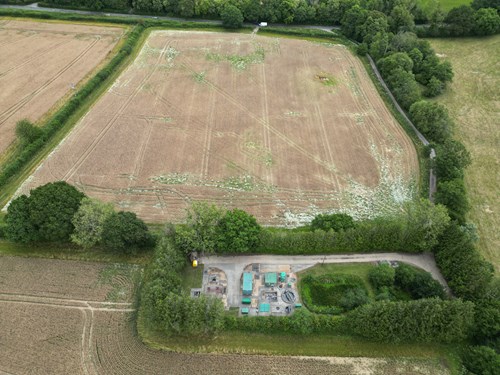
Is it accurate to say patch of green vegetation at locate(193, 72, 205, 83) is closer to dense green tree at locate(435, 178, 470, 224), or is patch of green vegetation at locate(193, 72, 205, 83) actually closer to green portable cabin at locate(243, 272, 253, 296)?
green portable cabin at locate(243, 272, 253, 296)

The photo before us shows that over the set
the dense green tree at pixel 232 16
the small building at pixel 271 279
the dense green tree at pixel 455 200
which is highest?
the dense green tree at pixel 232 16

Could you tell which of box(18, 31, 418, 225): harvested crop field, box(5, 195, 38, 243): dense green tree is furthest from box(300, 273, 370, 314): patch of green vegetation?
box(5, 195, 38, 243): dense green tree

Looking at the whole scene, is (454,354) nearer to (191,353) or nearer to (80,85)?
(191,353)

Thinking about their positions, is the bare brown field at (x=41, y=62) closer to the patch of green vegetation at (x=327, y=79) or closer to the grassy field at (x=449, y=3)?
the patch of green vegetation at (x=327, y=79)

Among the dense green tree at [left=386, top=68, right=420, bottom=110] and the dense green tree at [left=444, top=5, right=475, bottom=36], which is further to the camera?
the dense green tree at [left=444, top=5, right=475, bottom=36]

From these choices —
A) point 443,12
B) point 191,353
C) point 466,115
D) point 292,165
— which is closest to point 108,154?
point 292,165

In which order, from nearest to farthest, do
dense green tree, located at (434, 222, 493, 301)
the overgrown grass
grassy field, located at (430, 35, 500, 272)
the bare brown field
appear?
dense green tree, located at (434, 222, 493, 301)
the overgrown grass
grassy field, located at (430, 35, 500, 272)
the bare brown field

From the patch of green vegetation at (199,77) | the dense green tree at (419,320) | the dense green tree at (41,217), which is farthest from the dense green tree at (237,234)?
the patch of green vegetation at (199,77)
